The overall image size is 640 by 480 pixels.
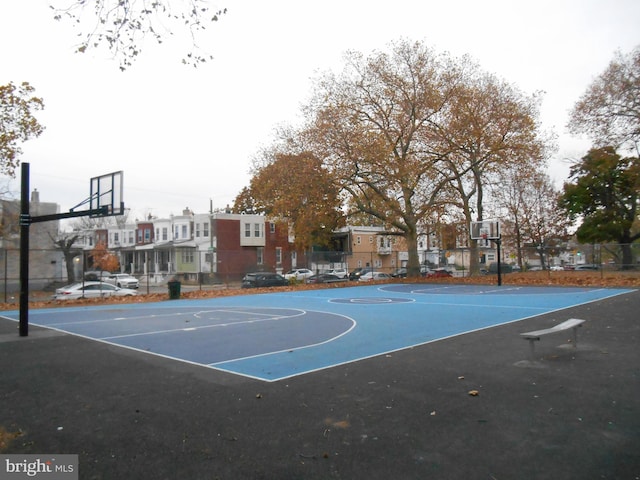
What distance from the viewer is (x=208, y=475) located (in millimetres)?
4406

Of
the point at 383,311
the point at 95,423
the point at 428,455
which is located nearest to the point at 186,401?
the point at 95,423

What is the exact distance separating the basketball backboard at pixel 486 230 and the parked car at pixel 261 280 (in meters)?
14.1

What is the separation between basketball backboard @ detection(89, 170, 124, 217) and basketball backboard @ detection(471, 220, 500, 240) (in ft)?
73.7

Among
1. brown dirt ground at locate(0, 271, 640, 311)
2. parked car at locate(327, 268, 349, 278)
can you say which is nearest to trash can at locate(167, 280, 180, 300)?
brown dirt ground at locate(0, 271, 640, 311)

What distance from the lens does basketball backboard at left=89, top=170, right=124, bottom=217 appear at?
1725 cm

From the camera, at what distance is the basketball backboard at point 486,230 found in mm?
30484

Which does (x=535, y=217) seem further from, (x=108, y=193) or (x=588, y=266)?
(x=108, y=193)

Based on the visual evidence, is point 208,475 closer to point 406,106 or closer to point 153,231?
point 406,106

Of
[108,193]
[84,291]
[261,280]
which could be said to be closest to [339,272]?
[261,280]

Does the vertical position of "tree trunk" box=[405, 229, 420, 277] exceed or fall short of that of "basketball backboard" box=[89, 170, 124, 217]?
it falls short

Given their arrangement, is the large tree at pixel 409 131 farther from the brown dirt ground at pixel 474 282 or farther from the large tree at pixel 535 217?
the large tree at pixel 535 217

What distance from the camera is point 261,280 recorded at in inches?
1331

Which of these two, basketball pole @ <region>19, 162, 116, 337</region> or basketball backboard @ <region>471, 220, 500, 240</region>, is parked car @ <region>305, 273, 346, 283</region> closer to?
basketball backboard @ <region>471, 220, 500, 240</region>

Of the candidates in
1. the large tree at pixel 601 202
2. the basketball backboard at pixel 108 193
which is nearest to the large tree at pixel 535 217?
the large tree at pixel 601 202
